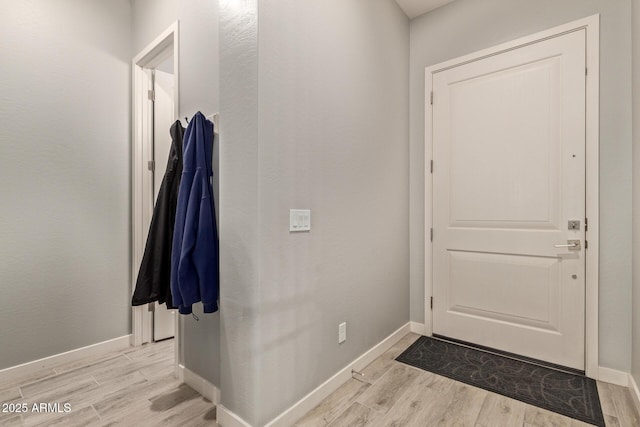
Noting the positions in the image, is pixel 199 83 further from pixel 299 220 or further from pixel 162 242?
pixel 299 220

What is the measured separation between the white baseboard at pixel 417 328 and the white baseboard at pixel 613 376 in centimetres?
120

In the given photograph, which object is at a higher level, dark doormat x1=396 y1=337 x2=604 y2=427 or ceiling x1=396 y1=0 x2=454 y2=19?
ceiling x1=396 y1=0 x2=454 y2=19

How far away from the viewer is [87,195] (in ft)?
7.91

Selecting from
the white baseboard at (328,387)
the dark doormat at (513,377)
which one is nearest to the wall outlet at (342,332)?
the white baseboard at (328,387)

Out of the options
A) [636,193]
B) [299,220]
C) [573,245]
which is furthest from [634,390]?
[299,220]

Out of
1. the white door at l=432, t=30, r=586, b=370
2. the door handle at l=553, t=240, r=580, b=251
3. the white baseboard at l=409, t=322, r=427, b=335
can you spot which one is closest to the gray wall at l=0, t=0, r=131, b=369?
the white baseboard at l=409, t=322, r=427, b=335

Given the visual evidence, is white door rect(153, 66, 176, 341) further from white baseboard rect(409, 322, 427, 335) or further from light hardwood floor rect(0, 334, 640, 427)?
white baseboard rect(409, 322, 427, 335)

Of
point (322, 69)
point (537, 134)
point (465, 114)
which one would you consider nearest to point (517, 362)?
point (537, 134)

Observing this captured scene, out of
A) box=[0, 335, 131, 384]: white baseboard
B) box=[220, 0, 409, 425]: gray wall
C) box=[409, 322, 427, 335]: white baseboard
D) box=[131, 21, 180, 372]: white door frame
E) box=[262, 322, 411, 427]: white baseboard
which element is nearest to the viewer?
box=[220, 0, 409, 425]: gray wall

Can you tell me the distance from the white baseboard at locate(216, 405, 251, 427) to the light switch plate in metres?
0.99

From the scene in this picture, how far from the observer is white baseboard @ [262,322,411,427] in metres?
1.60

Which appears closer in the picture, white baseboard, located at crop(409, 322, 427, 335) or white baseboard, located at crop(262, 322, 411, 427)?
white baseboard, located at crop(262, 322, 411, 427)

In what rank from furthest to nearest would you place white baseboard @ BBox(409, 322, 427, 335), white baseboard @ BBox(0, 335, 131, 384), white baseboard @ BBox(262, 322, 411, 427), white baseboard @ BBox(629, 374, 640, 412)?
white baseboard @ BBox(409, 322, 427, 335)
white baseboard @ BBox(0, 335, 131, 384)
white baseboard @ BBox(629, 374, 640, 412)
white baseboard @ BBox(262, 322, 411, 427)

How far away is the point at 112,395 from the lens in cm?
190
